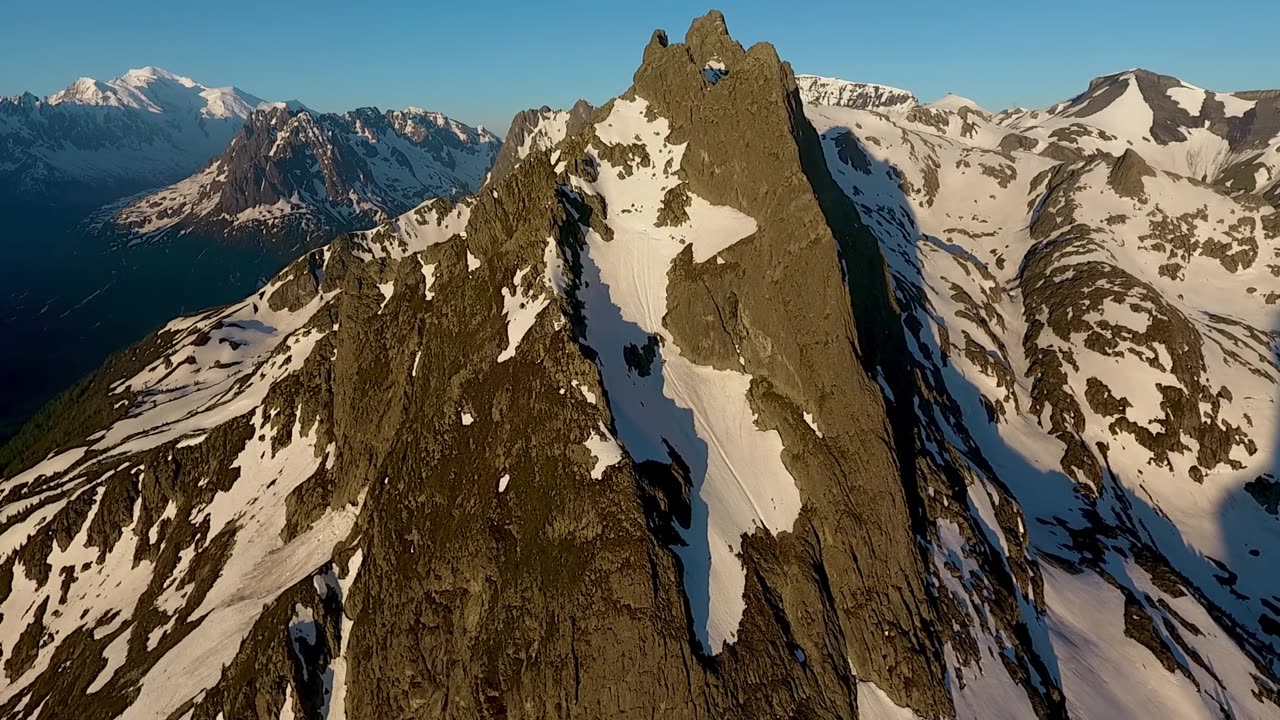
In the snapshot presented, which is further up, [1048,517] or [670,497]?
[670,497]

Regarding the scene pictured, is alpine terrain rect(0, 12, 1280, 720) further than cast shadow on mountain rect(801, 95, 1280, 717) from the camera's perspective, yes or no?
No

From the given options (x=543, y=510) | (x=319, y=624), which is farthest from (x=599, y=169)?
(x=319, y=624)

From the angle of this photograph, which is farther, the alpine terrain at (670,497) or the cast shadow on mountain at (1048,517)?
the cast shadow on mountain at (1048,517)

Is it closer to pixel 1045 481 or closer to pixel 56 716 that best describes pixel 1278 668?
pixel 1045 481

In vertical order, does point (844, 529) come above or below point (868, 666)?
above

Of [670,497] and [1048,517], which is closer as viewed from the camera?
[670,497]

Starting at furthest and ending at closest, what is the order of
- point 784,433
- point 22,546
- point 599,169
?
1. point 599,169
2. point 22,546
3. point 784,433

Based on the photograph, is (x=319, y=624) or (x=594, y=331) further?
(x=594, y=331)

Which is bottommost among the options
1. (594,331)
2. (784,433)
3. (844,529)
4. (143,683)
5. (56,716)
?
(56,716)
